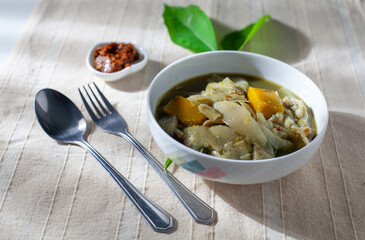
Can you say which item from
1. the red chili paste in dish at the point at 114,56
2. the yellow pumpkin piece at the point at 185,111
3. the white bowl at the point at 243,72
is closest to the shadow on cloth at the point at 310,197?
the white bowl at the point at 243,72

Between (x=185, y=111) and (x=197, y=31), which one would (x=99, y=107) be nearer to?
(x=185, y=111)

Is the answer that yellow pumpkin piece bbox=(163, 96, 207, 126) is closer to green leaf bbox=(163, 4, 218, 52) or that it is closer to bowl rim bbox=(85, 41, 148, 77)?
bowl rim bbox=(85, 41, 148, 77)

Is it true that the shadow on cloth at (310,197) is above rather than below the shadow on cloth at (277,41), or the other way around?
below

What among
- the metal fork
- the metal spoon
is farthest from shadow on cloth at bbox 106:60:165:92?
the metal spoon

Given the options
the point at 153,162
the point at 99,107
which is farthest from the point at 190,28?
the point at 153,162

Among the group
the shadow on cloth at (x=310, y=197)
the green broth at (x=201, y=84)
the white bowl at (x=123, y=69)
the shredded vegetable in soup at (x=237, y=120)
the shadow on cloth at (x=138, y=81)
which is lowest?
the shadow on cloth at (x=138, y=81)

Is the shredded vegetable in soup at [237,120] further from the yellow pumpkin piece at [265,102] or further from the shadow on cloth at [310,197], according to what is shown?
the shadow on cloth at [310,197]

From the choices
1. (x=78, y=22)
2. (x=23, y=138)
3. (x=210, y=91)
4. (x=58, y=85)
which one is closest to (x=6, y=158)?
(x=23, y=138)
